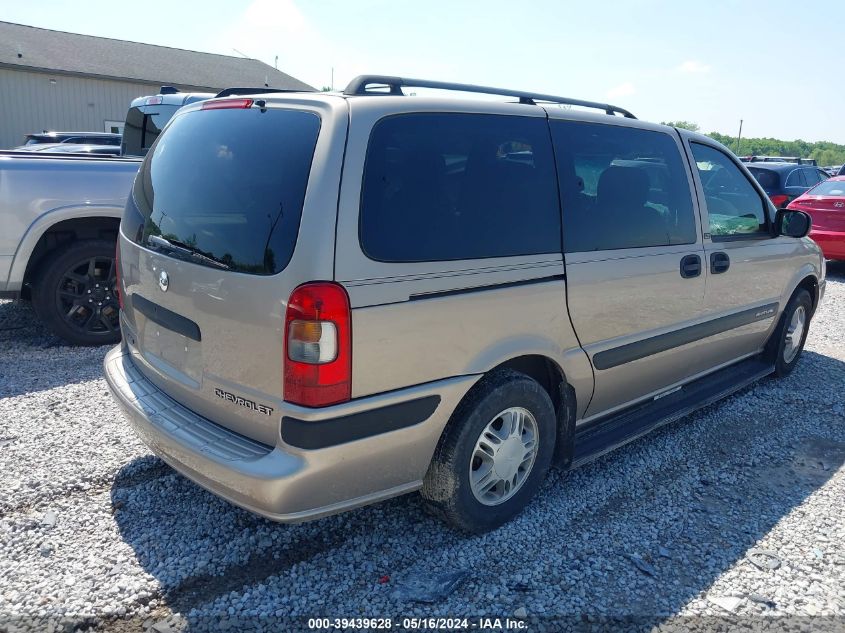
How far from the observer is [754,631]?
252 centimetres

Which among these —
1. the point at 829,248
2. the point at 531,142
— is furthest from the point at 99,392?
the point at 829,248

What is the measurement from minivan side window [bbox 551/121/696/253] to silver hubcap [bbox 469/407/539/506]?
0.85m

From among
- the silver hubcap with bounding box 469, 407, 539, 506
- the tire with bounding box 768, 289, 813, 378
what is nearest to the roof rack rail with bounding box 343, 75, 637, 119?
the silver hubcap with bounding box 469, 407, 539, 506

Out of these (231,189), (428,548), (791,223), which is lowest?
(428,548)

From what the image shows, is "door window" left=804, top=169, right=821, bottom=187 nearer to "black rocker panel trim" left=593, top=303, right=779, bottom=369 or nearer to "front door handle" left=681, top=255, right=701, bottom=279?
"black rocker panel trim" left=593, top=303, right=779, bottom=369

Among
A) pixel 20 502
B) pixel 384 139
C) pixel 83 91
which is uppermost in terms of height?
pixel 83 91

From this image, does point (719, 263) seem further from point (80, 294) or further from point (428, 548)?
point (80, 294)

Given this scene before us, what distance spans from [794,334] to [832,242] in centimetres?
575

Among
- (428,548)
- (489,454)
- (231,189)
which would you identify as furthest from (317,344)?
(428,548)

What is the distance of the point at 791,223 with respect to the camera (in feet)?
15.1

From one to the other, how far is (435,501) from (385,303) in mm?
988

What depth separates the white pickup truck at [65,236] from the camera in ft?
16.7

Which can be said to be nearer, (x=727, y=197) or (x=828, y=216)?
(x=727, y=197)

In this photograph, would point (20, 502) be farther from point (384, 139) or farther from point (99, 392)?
point (384, 139)
